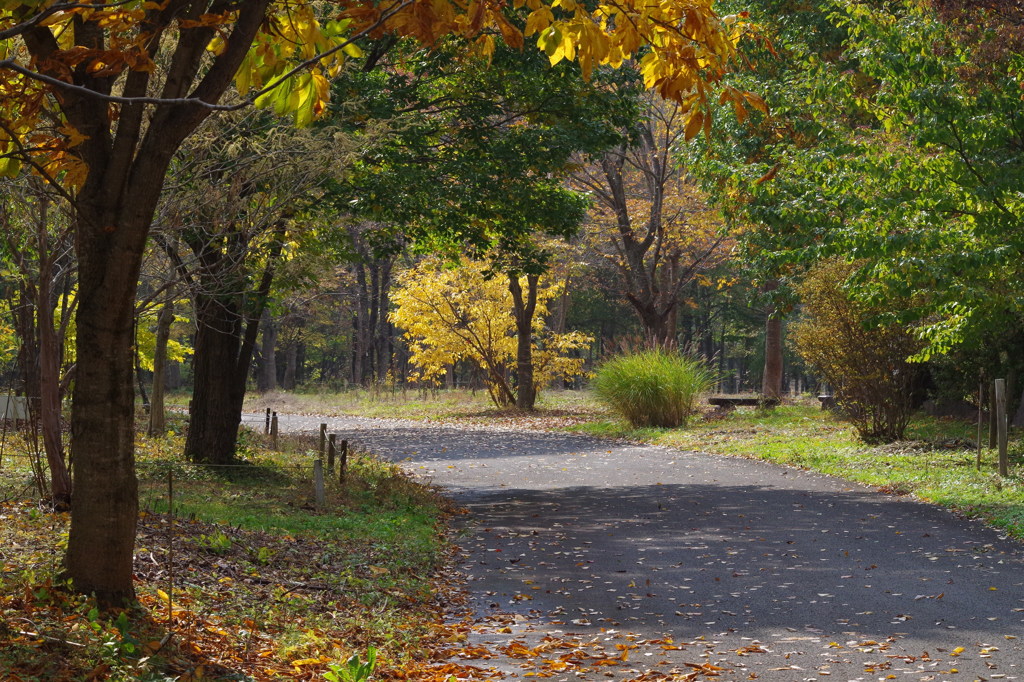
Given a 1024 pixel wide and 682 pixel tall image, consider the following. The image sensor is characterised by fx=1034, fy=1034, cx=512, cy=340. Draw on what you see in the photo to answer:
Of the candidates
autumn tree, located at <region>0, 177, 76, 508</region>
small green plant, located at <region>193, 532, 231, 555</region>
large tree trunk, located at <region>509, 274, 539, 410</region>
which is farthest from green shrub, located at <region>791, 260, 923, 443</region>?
large tree trunk, located at <region>509, 274, 539, 410</region>

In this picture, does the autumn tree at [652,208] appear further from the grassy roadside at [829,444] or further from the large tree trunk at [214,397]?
the large tree trunk at [214,397]

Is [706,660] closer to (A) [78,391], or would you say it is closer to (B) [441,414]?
(A) [78,391]

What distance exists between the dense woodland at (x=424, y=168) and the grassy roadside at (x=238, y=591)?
544 millimetres

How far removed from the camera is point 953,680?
5.57 metres

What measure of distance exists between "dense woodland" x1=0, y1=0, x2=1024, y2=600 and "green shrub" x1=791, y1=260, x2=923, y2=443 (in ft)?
0.18

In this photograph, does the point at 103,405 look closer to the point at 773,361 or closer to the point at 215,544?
the point at 215,544

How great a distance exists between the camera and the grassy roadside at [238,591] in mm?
4879

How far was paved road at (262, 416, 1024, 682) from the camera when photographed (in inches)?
242

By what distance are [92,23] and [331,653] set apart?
12.3ft

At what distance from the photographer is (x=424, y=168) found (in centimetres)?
1412

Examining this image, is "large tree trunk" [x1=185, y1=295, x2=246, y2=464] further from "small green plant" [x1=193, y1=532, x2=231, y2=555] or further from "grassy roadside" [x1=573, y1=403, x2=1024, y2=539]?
"grassy roadside" [x1=573, y1=403, x2=1024, y2=539]

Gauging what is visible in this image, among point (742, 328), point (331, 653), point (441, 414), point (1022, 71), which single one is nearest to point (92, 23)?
point (331, 653)

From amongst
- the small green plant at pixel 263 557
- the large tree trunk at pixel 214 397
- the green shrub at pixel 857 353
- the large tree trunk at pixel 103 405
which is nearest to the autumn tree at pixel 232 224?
the large tree trunk at pixel 214 397

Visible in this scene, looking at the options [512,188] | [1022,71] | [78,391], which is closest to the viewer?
[78,391]
